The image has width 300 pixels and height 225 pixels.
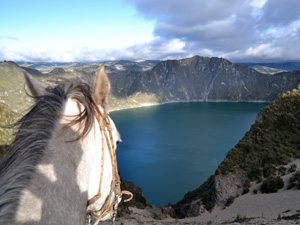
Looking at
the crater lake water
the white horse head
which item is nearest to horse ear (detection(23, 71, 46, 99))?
the white horse head

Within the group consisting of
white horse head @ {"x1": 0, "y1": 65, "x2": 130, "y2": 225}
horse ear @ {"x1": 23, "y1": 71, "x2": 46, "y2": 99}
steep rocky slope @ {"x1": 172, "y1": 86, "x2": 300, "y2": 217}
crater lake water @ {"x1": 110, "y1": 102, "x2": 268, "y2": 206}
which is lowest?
crater lake water @ {"x1": 110, "y1": 102, "x2": 268, "y2": 206}

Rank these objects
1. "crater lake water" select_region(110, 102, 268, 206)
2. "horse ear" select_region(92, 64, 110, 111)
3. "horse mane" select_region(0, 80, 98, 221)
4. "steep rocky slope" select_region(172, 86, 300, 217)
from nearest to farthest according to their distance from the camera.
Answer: "horse mane" select_region(0, 80, 98, 221) → "horse ear" select_region(92, 64, 110, 111) → "steep rocky slope" select_region(172, 86, 300, 217) → "crater lake water" select_region(110, 102, 268, 206)

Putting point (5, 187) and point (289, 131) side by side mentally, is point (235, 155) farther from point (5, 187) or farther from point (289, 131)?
point (5, 187)

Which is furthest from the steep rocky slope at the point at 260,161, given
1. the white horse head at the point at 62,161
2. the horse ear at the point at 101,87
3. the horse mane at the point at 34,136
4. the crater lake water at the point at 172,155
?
the horse mane at the point at 34,136

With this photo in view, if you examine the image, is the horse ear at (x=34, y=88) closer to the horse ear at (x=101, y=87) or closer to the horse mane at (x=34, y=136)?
the horse mane at (x=34, y=136)

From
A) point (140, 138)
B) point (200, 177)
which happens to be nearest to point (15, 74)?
point (140, 138)

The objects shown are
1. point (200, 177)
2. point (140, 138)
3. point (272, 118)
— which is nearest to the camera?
point (272, 118)

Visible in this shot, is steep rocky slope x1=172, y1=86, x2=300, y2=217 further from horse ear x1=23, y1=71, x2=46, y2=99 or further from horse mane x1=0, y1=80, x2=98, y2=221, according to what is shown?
horse ear x1=23, y1=71, x2=46, y2=99

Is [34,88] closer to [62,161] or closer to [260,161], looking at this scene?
[62,161]
